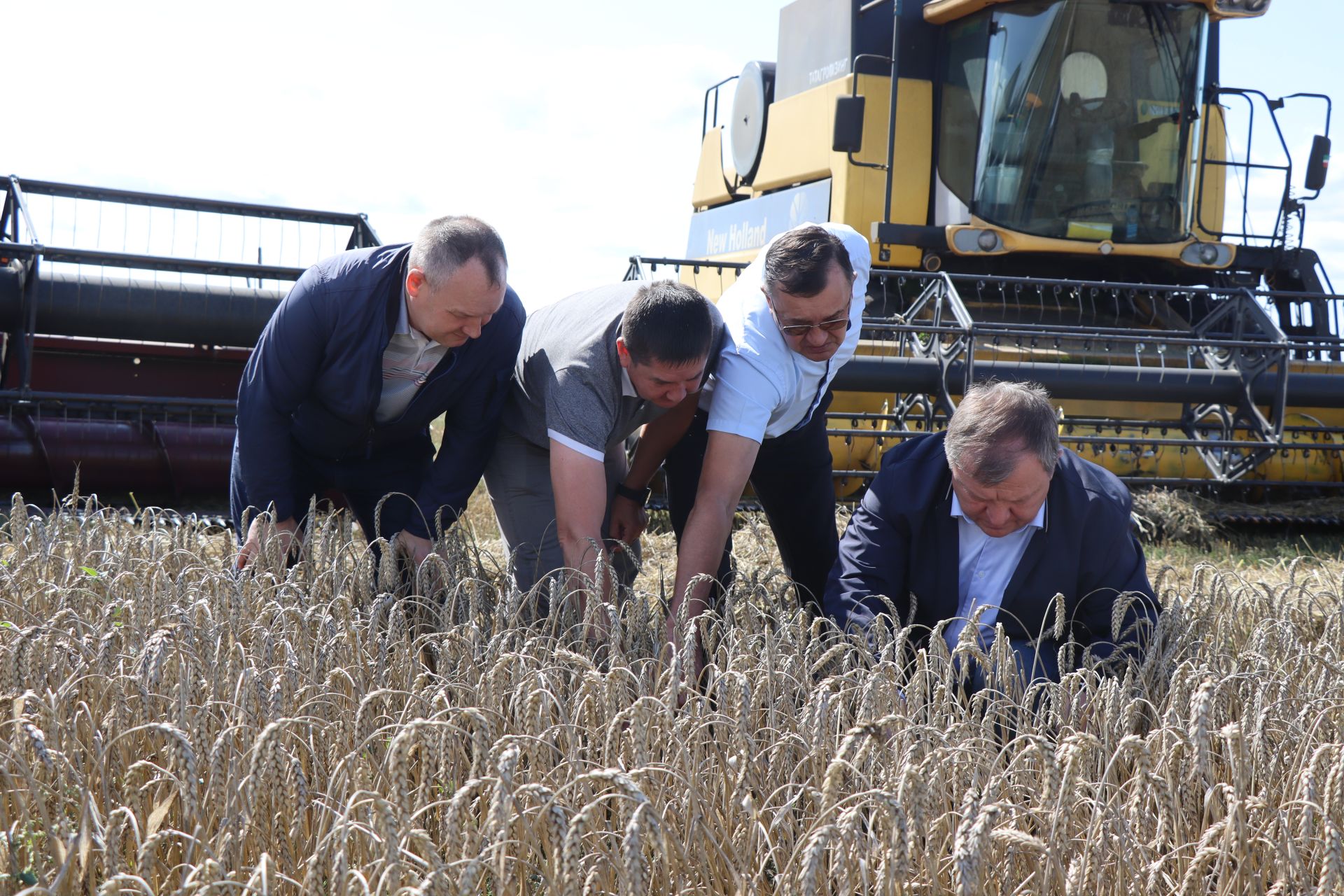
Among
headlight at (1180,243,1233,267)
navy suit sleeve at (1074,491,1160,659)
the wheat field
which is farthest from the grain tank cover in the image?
the wheat field

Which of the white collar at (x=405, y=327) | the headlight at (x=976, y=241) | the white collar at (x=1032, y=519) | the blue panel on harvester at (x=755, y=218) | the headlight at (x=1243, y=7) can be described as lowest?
the white collar at (x=1032, y=519)

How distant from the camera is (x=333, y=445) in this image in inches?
144

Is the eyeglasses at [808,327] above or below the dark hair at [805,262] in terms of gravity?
below

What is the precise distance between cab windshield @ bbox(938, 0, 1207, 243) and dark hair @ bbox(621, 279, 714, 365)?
13.6ft

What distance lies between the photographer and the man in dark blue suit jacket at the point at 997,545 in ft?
8.74

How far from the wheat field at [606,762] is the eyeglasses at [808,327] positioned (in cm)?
72

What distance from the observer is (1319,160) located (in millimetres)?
6965

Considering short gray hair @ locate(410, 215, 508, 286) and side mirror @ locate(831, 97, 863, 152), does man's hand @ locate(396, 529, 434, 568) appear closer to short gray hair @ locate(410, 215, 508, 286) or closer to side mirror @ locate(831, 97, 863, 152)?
short gray hair @ locate(410, 215, 508, 286)

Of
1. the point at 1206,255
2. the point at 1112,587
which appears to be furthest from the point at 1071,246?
the point at 1112,587

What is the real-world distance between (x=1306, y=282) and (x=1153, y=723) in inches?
226

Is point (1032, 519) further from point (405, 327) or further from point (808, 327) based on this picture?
point (405, 327)

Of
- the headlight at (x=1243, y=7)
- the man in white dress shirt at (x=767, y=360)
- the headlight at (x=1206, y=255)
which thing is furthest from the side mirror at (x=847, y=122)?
the man in white dress shirt at (x=767, y=360)

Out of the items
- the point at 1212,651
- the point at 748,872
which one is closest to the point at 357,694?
the point at 748,872

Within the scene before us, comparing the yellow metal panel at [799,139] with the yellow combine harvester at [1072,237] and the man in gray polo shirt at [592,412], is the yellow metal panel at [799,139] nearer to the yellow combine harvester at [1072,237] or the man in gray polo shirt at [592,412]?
the yellow combine harvester at [1072,237]
